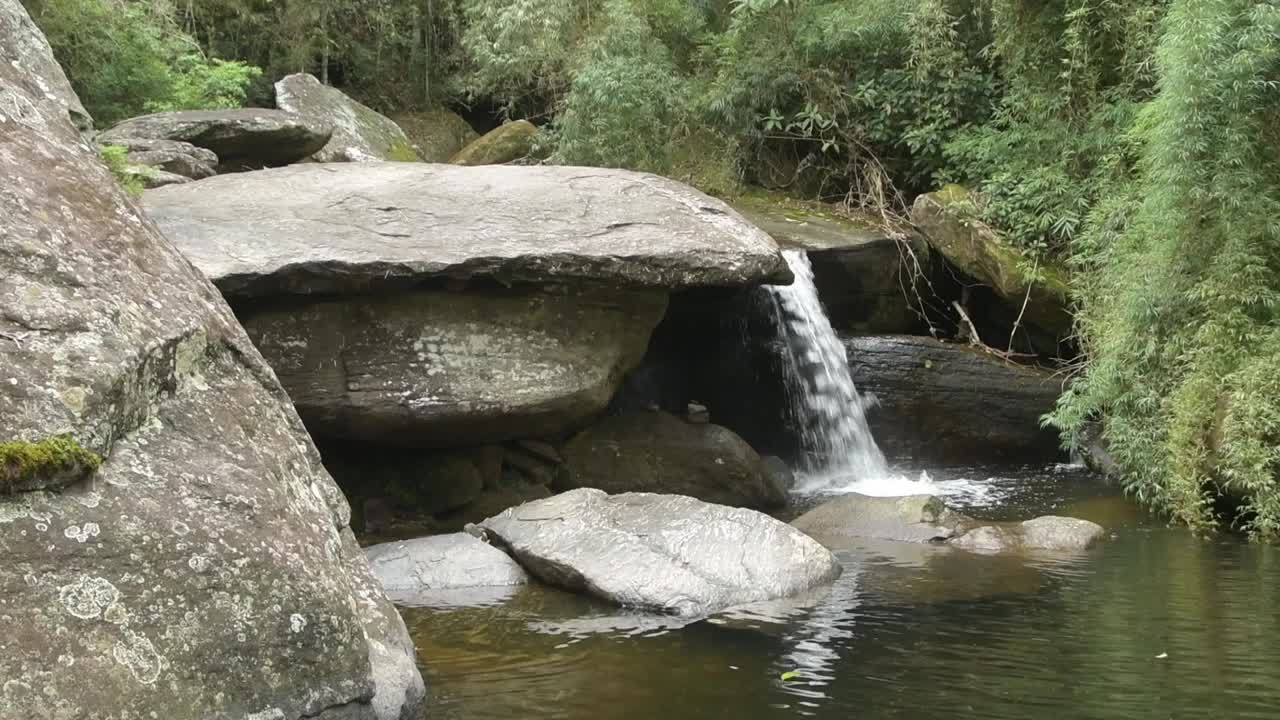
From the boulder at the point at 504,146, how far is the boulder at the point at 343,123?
4.07ft

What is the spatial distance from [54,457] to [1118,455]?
30.7 ft

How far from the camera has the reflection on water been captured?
17.9 feet

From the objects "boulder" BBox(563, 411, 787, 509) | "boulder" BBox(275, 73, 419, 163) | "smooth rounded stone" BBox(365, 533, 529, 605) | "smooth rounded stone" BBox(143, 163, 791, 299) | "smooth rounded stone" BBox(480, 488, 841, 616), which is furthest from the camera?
"boulder" BBox(275, 73, 419, 163)

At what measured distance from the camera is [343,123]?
16.5m

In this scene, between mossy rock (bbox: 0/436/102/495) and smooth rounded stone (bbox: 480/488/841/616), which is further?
smooth rounded stone (bbox: 480/488/841/616)

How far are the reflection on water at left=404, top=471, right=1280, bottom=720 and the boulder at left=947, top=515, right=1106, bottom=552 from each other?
0.37m

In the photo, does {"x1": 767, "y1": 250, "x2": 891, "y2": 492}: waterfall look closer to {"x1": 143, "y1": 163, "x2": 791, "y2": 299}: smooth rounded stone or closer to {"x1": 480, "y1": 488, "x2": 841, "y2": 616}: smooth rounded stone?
{"x1": 143, "y1": 163, "x2": 791, "y2": 299}: smooth rounded stone

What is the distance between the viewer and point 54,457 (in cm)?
390

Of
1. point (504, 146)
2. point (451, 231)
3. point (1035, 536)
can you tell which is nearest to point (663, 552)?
point (1035, 536)

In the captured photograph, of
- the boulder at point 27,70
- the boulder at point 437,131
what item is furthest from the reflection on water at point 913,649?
the boulder at point 437,131

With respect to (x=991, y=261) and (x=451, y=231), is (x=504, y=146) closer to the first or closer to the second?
(x=991, y=261)

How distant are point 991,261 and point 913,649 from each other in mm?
7869

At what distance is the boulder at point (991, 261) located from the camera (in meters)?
13.0

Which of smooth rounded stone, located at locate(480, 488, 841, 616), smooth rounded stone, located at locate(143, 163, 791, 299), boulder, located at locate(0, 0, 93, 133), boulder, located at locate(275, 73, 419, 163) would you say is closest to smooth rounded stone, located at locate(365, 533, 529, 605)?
smooth rounded stone, located at locate(480, 488, 841, 616)
